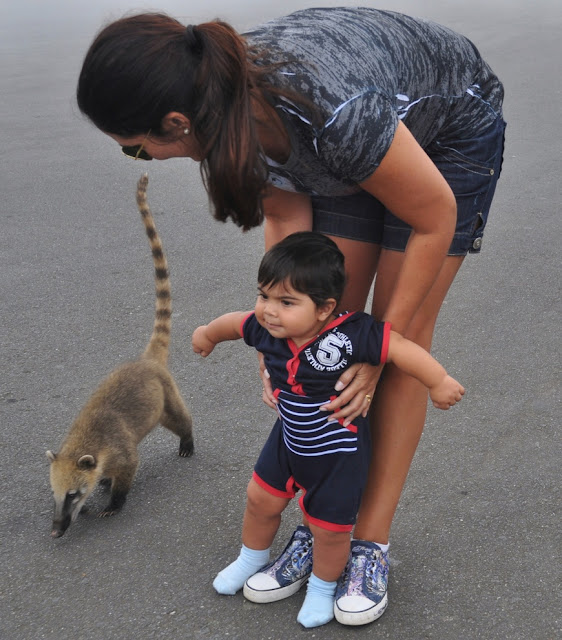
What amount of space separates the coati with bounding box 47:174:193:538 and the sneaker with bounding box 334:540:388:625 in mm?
951

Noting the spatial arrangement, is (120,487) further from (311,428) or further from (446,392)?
(446,392)

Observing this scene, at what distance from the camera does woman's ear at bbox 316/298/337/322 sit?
2.23 m

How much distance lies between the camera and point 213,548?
2.77 metres

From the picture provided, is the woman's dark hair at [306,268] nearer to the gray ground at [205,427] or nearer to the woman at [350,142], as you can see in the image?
the woman at [350,142]

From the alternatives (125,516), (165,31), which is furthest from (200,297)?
(165,31)

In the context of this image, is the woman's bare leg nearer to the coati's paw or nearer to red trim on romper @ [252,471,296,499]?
red trim on romper @ [252,471,296,499]

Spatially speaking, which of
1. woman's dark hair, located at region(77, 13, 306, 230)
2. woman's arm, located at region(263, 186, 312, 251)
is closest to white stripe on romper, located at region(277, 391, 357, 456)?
woman's arm, located at region(263, 186, 312, 251)

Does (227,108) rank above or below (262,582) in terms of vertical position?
above

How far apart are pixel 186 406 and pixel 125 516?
64 cm

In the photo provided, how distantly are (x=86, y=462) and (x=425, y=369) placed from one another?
53.7 inches

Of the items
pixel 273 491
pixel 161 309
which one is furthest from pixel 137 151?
Result: pixel 161 309

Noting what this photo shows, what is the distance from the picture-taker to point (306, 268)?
219 centimetres

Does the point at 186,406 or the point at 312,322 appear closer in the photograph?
the point at 312,322

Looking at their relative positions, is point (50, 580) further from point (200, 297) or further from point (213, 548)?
point (200, 297)
